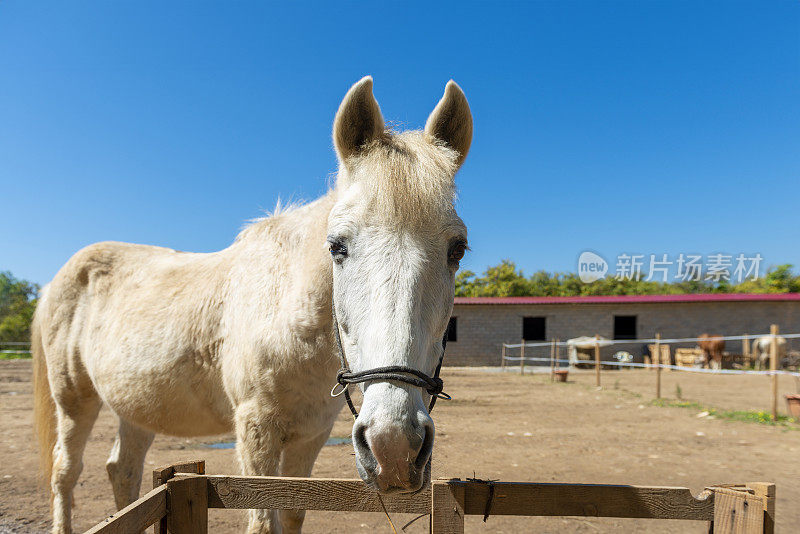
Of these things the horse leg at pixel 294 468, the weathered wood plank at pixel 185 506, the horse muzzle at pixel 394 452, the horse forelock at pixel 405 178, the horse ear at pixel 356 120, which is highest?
the horse ear at pixel 356 120

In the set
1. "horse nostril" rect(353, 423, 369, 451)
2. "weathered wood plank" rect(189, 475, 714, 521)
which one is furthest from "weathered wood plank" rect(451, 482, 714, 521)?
"horse nostril" rect(353, 423, 369, 451)

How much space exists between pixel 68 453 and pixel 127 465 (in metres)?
0.42

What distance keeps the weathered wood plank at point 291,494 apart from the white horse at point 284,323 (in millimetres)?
303

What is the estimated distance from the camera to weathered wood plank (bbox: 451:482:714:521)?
1566mm

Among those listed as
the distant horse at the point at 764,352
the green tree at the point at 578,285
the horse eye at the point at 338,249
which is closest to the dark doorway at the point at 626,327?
the distant horse at the point at 764,352

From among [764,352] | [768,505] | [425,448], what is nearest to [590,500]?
[768,505]

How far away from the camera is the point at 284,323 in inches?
86.0

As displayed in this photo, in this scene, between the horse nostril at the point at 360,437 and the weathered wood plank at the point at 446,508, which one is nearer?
the horse nostril at the point at 360,437

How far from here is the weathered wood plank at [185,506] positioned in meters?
1.56

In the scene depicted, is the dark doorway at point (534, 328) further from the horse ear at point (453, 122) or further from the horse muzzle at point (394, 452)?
the horse muzzle at point (394, 452)

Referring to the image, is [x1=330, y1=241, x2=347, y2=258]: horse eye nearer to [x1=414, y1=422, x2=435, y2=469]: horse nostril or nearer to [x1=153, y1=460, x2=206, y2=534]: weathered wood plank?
[x1=414, y1=422, x2=435, y2=469]: horse nostril

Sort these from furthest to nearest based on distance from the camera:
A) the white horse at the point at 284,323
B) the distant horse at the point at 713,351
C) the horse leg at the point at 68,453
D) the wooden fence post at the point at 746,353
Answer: the wooden fence post at the point at 746,353 < the distant horse at the point at 713,351 < the horse leg at the point at 68,453 < the white horse at the point at 284,323

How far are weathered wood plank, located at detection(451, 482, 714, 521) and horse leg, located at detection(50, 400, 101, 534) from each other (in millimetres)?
3274

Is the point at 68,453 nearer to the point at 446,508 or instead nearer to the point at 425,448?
the point at 446,508
